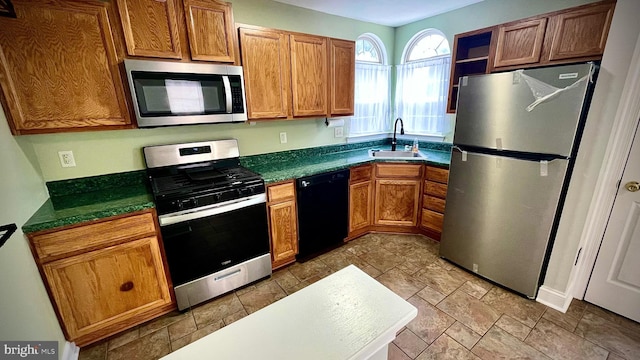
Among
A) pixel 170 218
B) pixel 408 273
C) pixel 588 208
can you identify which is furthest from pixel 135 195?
pixel 588 208

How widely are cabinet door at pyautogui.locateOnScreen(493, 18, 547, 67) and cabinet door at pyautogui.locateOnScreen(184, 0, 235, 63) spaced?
2.28 metres

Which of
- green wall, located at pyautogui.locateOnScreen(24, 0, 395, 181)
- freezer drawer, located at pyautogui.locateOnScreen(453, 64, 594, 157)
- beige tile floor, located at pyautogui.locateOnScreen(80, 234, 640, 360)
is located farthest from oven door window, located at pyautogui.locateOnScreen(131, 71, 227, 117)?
freezer drawer, located at pyautogui.locateOnScreen(453, 64, 594, 157)

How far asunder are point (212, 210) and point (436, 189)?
2.24 m

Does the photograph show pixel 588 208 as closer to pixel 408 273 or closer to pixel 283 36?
pixel 408 273

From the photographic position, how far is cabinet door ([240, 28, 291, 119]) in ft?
7.15

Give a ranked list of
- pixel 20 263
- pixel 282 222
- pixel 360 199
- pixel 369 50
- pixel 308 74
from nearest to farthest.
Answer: pixel 20 263, pixel 282 222, pixel 308 74, pixel 360 199, pixel 369 50

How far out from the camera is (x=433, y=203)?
2.85 meters

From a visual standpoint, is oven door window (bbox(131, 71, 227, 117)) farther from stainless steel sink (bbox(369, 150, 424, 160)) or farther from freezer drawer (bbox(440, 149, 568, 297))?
freezer drawer (bbox(440, 149, 568, 297))

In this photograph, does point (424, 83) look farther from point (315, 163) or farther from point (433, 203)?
point (315, 163)

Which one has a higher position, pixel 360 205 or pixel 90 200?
pixel 90 200

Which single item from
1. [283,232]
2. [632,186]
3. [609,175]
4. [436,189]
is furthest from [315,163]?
[632,186]

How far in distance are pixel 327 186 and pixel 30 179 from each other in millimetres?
2141

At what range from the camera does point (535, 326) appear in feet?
5.95

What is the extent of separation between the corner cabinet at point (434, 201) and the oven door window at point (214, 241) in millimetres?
1802
